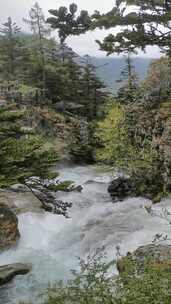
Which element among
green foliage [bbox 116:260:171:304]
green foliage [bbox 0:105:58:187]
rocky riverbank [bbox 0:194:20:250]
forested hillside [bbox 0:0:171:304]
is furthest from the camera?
rocky riverbank [bbox 0:194:20:250]

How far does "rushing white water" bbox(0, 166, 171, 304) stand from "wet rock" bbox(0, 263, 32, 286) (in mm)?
162

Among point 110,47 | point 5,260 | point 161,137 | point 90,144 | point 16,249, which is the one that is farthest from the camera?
point 90,144

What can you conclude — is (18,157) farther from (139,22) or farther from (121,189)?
(121,189)

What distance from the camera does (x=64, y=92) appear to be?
45.7 meters

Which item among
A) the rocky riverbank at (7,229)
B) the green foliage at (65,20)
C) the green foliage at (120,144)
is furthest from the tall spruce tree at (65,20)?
the rocky riverbank at (7,229)

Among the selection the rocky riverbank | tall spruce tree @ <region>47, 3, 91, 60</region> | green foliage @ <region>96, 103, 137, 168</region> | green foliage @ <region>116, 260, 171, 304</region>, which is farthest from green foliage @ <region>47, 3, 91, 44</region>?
green foliage @ <region>116, 260, 171, 304</region>

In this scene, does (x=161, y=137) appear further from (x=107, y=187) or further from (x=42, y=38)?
(x=42, y=38)

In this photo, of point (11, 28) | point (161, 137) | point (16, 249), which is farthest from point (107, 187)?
point (11, 28)

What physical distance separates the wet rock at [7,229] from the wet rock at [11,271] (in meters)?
2.38

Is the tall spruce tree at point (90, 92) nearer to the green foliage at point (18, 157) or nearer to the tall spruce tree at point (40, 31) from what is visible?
the tall spruce tree at point (40, 31)

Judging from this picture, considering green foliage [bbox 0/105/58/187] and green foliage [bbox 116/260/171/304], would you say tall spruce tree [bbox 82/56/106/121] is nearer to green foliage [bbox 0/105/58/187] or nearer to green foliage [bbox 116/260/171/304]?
green foliage [bbox 0/105/58/187]

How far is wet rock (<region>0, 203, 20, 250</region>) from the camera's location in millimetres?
17203

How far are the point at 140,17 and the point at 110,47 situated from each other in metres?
1.35

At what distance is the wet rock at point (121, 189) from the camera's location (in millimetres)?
24466
